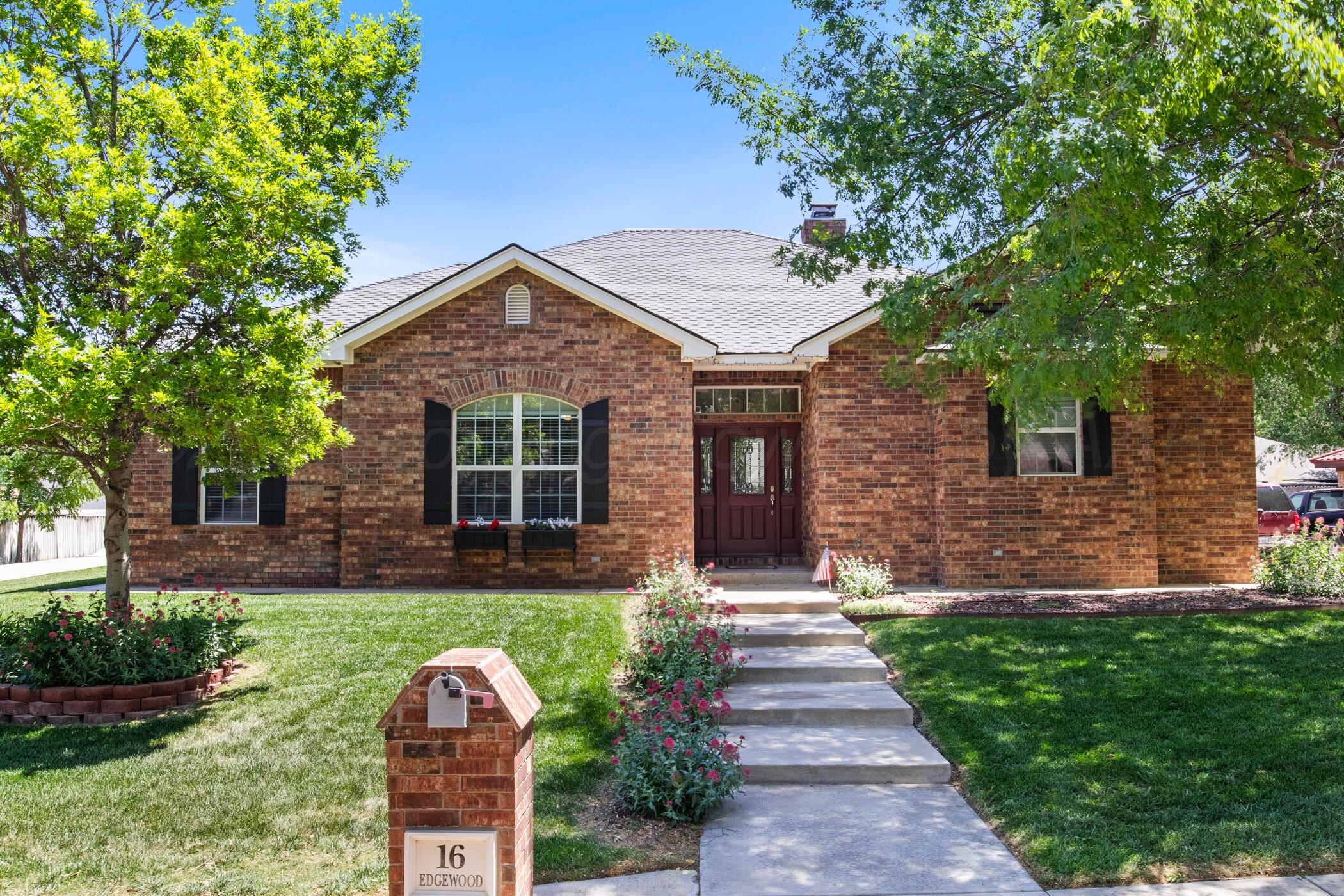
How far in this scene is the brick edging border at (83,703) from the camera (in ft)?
23.9

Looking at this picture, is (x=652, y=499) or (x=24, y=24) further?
(x=652, y=499)

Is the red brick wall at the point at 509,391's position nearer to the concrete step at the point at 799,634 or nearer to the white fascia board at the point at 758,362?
the white fascia board at the point at 758,362

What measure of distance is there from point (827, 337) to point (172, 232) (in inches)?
316

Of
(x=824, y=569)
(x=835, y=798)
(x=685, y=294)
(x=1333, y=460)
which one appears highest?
(x=685, y=294)

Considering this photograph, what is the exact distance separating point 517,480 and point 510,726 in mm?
10008

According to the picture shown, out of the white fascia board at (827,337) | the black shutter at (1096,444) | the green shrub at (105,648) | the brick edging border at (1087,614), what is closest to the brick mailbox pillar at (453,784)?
the green shrub at (105,648)

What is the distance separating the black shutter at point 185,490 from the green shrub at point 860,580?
9.03 m

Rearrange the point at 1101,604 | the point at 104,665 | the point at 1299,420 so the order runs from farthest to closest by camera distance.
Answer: the point at 1299,420 < the point at 1101,604 < the point at 104,665

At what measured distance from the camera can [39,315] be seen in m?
6.96

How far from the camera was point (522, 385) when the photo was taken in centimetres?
1329

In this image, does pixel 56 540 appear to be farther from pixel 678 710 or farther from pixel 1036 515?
pixel 678 710

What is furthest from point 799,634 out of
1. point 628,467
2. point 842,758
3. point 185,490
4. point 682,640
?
point 185,490

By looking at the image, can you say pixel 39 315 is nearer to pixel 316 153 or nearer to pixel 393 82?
pixel 316 153

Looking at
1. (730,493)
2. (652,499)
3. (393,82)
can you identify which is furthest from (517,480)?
(393,82)
